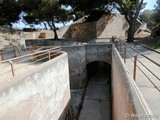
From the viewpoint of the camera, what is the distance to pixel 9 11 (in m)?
21.9

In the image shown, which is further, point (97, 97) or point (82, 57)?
point (82, 57)

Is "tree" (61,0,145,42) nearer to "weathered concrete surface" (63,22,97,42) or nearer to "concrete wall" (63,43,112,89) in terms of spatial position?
"weathered concrete surface" (63,22,97,42)

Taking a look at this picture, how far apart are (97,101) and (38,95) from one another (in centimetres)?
539

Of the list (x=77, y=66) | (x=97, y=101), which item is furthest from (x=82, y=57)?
(x=97, y=101)

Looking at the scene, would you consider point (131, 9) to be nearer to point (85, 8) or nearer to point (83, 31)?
point (85, 8)

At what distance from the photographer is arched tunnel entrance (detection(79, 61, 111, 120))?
769cm

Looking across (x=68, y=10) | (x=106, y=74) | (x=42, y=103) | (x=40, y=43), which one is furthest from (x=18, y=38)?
(x=42, y=103)

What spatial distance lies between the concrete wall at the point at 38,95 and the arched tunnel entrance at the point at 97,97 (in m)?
1.91

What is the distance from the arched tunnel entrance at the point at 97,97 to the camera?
7.69 meters

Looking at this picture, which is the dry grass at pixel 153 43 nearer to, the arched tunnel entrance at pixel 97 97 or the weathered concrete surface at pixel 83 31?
the arched tunnel entrance at pixel 97 97

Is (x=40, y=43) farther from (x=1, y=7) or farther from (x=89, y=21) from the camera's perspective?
(x=1, y=7)

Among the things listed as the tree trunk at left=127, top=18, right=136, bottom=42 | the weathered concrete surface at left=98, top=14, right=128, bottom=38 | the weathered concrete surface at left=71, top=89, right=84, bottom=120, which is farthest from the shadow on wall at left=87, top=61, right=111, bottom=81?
the weathered concrete surface at left=98, top=14, right=128, bottom=38

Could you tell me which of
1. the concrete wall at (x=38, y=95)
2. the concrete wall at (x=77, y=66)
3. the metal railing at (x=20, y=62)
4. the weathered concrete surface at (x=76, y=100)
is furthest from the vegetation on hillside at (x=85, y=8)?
the concrete wall at (x=38, y=95)

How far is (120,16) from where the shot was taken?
61.3 ft
